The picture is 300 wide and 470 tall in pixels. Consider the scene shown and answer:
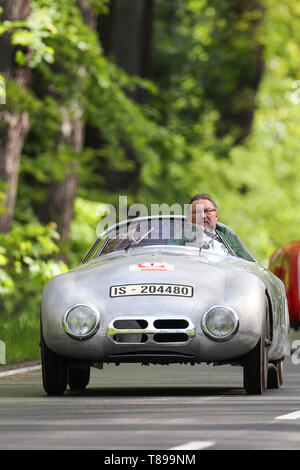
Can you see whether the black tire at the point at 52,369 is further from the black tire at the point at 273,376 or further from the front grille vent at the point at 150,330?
the black tire at the point at 273,376

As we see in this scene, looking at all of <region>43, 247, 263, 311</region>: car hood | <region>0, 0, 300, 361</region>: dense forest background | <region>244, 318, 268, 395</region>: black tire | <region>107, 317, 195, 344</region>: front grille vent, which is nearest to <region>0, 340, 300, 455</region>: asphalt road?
<region>244, 318, 268, 395</region>: black tire

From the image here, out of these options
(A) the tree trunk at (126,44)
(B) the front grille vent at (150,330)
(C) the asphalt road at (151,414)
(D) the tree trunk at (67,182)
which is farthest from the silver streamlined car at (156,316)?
(A) the tree trunk at (126,44)

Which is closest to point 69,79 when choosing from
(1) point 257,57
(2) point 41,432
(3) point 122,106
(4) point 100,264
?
(3) point 122,106

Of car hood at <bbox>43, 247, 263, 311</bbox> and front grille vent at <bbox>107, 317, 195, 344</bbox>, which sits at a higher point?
car hood at <bbox>43, 247, 263, 311</bbox>

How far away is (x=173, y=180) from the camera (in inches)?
1801

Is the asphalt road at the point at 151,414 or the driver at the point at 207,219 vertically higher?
the driver at the point at 207,219

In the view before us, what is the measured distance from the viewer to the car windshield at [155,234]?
47.6ft

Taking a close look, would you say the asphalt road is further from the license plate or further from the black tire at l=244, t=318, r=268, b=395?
the license plate

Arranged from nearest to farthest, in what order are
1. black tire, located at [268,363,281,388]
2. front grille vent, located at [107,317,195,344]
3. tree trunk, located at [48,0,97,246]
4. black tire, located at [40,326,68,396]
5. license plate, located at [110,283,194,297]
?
front grille vent, located at [107,317,195,344] < license plate, located at [110,283,194,297] < black tire, located at [40,326,68,396] < black tire, located at [268,363,281,388] < tree trunk, located at [48,0,97,246]

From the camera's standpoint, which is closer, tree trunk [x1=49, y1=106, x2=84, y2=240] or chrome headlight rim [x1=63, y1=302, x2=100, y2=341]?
chrome headlight rim [x1=63, y1=302, x2=100, y2=341]

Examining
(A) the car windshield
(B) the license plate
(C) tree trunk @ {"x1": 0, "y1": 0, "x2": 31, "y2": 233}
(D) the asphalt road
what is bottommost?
(D) the asphalt road

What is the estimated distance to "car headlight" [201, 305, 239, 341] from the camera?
1308 centimetres

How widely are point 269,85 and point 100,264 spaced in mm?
44095
